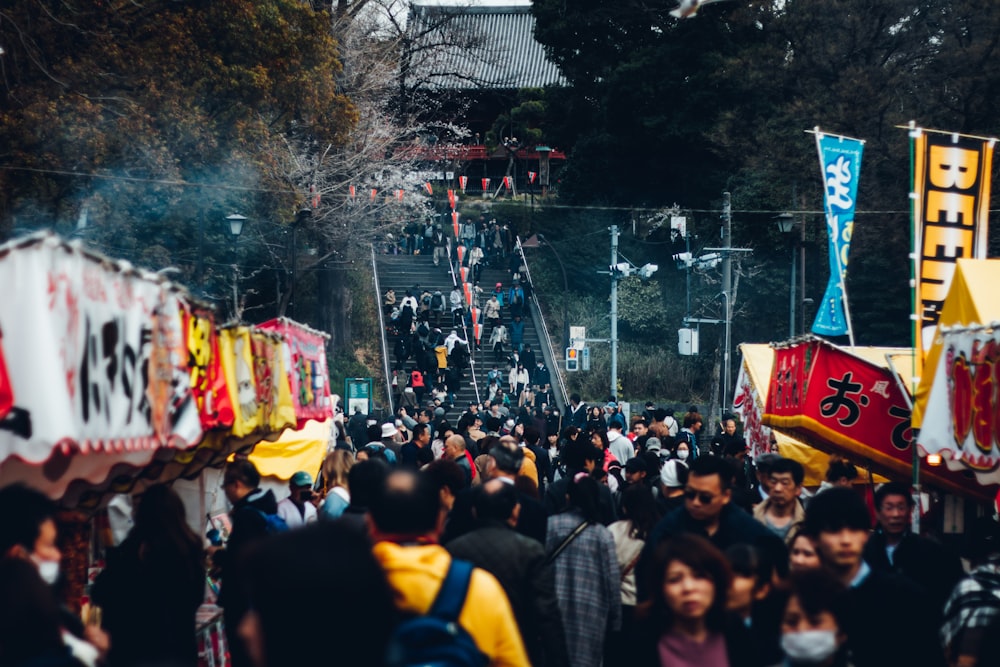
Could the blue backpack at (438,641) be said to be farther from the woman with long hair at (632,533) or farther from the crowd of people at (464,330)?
the crowd of people at (464,330)

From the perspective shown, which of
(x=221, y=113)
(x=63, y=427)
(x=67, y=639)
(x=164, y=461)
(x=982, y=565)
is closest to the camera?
(x=67, y=639)

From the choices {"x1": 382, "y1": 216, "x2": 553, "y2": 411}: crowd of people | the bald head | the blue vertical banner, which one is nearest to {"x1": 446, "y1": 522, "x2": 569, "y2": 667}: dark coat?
the bald head

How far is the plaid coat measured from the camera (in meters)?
6.45

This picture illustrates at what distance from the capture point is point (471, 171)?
55062 mm

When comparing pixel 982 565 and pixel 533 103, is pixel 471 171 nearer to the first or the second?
pixel 533 103

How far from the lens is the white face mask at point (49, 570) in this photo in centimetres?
446

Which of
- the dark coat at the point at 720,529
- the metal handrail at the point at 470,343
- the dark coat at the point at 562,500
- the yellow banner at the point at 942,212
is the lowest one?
the metal handrail at the point at 470,343

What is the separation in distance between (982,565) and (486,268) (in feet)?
130

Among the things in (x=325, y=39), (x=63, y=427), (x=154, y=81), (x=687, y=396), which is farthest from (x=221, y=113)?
(x=687, y=396)

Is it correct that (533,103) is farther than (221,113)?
Yes

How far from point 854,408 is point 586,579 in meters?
5.36

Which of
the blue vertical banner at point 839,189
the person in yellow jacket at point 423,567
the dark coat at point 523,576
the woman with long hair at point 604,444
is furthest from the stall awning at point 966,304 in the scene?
the person in yellow jacket at point 423,567

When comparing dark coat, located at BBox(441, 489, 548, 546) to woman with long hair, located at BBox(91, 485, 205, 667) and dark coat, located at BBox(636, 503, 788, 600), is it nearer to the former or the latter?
dark coat, located at BBox(636, 503, 788, 600)

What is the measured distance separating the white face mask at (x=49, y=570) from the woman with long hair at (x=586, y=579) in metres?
2.68
